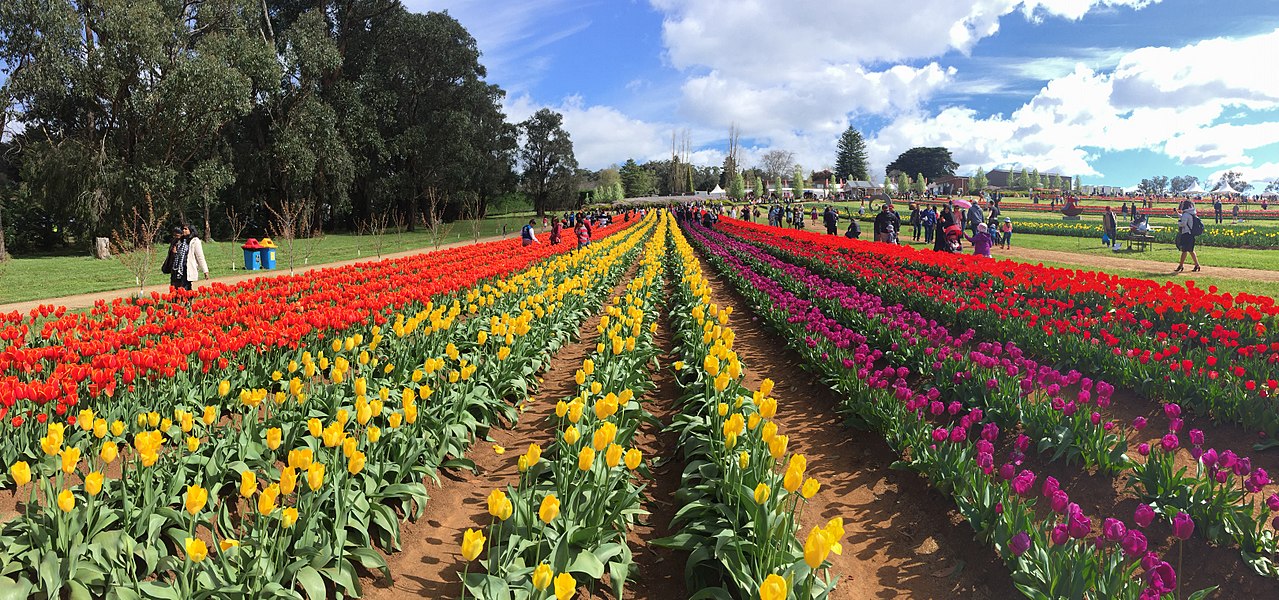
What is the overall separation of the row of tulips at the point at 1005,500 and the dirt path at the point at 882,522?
0.18m

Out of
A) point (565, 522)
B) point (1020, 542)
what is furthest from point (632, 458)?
point (1020, 542)

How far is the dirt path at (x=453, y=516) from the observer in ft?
11.1

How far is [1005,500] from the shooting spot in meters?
3.17

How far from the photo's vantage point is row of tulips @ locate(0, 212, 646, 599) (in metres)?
2.65

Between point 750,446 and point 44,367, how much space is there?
4999 mm

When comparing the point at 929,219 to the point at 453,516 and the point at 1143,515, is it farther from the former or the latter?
the point at 453,516

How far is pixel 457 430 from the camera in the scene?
4.60 metres

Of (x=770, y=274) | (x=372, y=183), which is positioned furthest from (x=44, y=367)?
(x=372, y=183)

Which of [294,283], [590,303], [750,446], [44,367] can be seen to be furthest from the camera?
[590,303]

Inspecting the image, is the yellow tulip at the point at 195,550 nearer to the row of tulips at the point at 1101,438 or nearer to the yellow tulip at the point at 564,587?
the yellow tulip at the point at 564,587

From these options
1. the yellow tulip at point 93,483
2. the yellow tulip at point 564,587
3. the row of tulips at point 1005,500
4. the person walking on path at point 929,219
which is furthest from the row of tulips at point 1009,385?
the person walking on path at point 929,219

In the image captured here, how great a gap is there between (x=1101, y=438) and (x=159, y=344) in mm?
6726

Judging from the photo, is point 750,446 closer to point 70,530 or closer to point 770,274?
point 70,530

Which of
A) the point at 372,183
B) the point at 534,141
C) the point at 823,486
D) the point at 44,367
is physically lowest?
the point at 823,486
